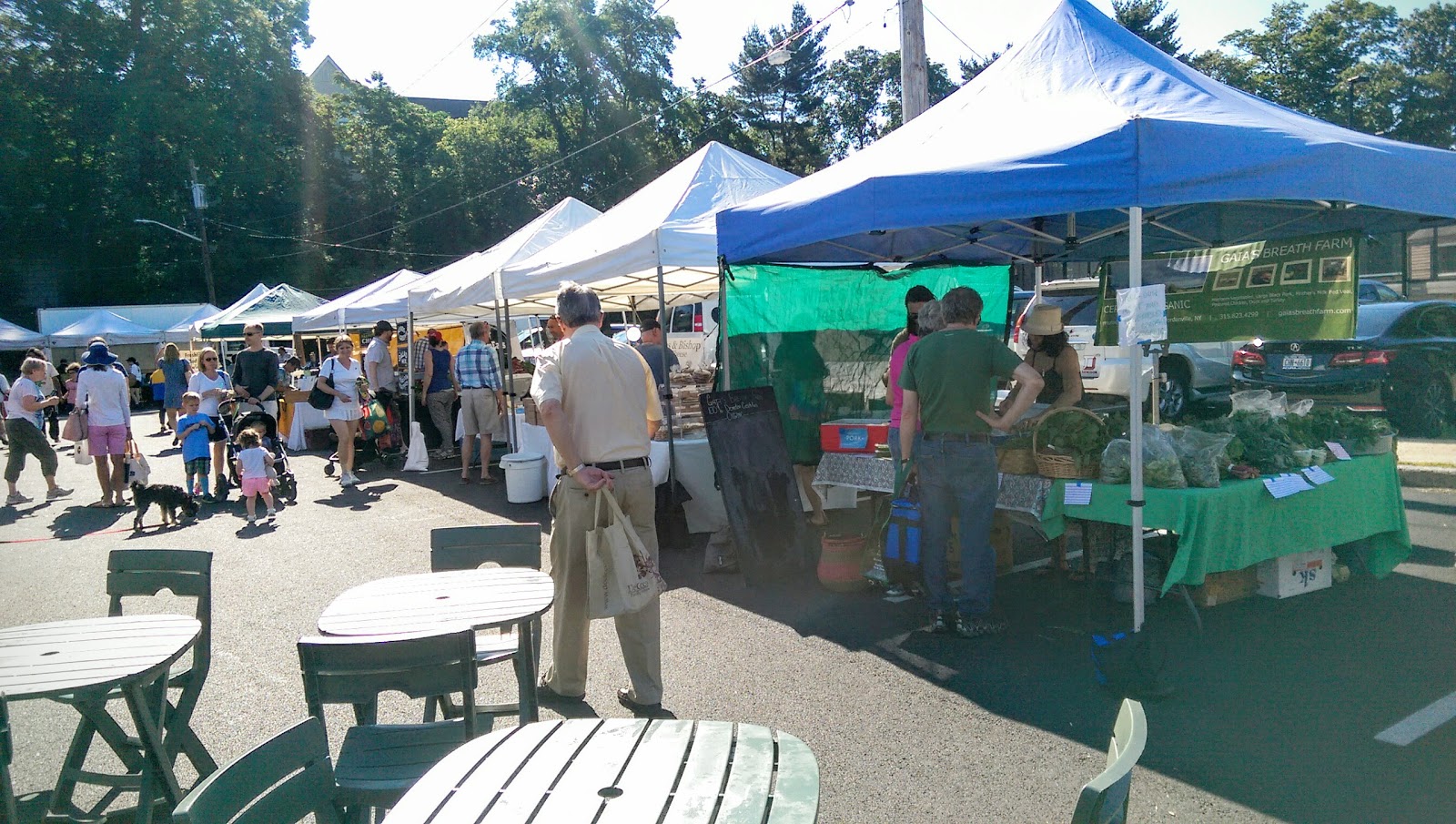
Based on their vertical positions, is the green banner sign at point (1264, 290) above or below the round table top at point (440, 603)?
above

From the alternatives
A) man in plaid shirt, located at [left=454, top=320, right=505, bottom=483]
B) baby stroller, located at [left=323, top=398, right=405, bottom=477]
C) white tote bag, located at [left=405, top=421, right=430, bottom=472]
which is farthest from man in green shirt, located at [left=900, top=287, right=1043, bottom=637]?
baby stroller, located at [left=323, top=398, right=405, bottom=477]

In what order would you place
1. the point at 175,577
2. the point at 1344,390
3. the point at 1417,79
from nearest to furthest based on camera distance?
the point at 175,577 < the point at 1344,390 < the point at 1417,79

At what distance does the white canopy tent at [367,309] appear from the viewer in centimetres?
1509

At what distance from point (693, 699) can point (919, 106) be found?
7.88 metres

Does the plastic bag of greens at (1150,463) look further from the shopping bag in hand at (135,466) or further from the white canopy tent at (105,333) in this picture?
the white canopy tent at (105,333)

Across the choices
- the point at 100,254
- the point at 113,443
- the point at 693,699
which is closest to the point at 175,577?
the point at 693,699

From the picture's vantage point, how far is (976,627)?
17.1ft

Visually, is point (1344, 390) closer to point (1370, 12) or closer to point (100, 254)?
point (1370, 12)

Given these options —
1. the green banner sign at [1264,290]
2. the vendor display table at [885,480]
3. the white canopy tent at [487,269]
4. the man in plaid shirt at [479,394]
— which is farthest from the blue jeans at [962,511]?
the man in plaid shirt at [479,394]

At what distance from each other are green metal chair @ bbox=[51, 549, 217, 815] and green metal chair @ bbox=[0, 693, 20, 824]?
0.53 m

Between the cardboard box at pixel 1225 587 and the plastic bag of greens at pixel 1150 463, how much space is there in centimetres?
88

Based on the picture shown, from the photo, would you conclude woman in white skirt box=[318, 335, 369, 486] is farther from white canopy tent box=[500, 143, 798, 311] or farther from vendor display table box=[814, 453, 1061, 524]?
vendor display table box=[814, 453, 1061, 524]

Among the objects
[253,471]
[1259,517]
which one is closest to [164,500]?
[253,471]

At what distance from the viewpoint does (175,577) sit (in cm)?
366
